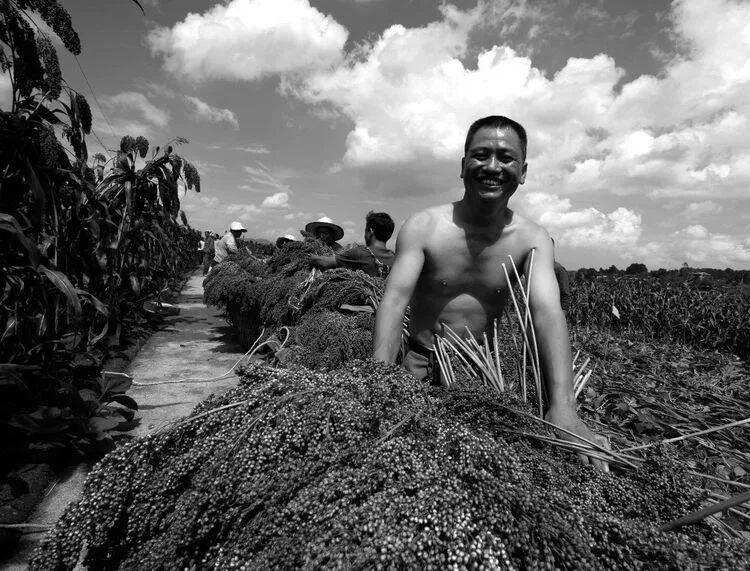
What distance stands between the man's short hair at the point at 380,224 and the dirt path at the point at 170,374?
2.62 meters

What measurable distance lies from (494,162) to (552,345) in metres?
0.88

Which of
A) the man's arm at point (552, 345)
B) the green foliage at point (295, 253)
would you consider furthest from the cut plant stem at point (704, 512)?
the green foliage at point (295, 253)

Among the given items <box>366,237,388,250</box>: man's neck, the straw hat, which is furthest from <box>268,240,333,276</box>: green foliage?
the straw hat

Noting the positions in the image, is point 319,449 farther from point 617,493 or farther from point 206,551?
point 617,493

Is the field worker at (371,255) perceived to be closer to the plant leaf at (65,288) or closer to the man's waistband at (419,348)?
the man's waistband at (419,348)

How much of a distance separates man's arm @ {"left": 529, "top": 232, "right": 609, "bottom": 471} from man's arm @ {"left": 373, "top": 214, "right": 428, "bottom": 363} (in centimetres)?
57

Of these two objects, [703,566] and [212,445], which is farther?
[212,445]

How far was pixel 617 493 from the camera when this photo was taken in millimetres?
807

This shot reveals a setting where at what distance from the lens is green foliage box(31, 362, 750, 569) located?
0.61m

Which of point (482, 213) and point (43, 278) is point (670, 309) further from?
point (43, 278)

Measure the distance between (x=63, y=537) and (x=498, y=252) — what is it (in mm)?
1965

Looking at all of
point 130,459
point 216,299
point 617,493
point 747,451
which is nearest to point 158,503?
point 130,459

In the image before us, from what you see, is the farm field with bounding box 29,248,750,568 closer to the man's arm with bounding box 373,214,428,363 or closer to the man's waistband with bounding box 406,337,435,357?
the man's arm with bounding box 373,214,428,363

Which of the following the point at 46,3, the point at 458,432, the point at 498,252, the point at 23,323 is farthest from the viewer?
the point at 23,323
